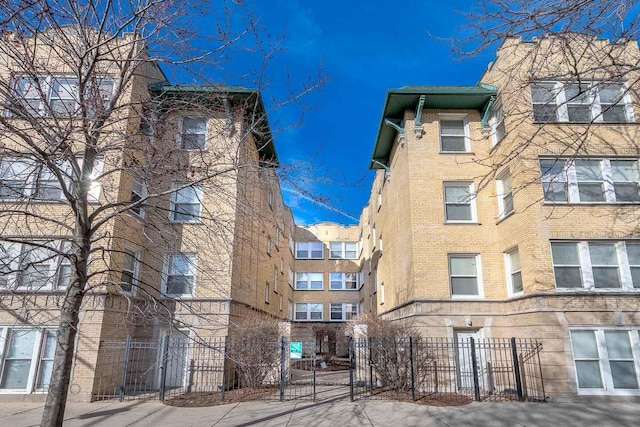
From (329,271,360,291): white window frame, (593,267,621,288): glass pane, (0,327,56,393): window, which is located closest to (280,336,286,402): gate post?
(0,327,56,393): window

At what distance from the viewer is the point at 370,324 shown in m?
13.5

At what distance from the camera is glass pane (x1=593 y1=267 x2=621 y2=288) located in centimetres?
1159

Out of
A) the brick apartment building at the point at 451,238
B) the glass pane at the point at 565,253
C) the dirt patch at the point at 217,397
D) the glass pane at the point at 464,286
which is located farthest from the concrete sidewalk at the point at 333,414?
the glass pane at the point at 464,286

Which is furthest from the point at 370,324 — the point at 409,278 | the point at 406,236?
the point at 406,236

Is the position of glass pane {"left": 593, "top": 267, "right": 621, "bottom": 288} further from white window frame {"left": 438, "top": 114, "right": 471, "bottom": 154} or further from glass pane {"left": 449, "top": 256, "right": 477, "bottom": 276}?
white window frame {"left": 438, "top": 114, "right": 471, "bottom": 154}

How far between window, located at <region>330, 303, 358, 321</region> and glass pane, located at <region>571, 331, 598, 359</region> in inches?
809

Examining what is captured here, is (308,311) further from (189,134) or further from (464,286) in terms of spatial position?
(189,134)

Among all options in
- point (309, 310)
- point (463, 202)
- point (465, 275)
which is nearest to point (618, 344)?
point (465, 275)

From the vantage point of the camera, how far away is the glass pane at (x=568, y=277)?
457 inches

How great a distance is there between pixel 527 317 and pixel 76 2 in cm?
1281

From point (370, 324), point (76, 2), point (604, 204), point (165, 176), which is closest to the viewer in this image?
point (76, 2)

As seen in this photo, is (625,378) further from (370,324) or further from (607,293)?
(370,324)

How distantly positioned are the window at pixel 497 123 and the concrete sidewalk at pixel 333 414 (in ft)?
28.8

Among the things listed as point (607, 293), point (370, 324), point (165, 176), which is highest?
point (165, 176)
